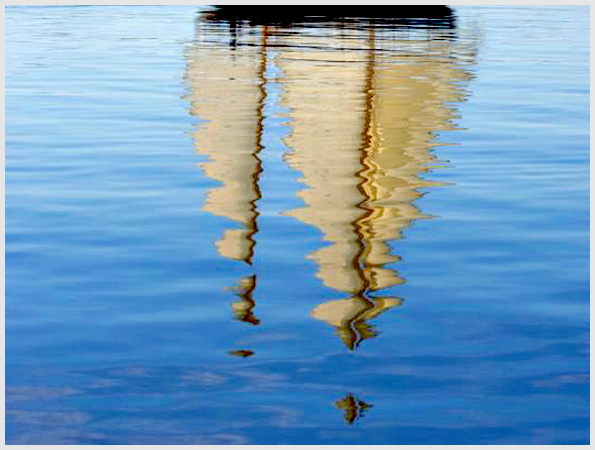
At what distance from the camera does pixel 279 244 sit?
13.4 meters

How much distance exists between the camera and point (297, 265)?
1251 centimetres

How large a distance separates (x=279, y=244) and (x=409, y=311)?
2.82 meters

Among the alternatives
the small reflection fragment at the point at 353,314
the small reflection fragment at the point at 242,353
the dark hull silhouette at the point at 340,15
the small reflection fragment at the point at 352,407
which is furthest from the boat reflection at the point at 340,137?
the dark hull silhouette at the point at 340,15

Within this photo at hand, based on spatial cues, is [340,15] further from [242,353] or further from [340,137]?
[242,353]

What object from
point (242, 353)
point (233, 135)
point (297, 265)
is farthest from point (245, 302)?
point (233, 135)

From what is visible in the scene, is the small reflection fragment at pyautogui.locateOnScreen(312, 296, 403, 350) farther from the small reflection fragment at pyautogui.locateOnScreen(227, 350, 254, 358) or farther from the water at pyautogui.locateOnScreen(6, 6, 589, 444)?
the small reflection fragment at pyautogui.locateOnScreen(227, 350, 254, 358)

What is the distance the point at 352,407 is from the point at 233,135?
13.2 meters

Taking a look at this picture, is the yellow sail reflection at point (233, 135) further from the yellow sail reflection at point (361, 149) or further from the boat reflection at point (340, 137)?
the yellow sail reflection at point (361, 149)

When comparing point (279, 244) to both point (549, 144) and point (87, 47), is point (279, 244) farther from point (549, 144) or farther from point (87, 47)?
point (87, 47)

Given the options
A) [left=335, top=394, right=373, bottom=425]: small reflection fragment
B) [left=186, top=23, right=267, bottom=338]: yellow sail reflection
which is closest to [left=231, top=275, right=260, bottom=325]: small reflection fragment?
[left=186, top=23, right=267, bottom=338]: yellow sail reflection

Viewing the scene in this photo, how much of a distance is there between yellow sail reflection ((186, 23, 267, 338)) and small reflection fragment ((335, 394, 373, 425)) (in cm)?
122

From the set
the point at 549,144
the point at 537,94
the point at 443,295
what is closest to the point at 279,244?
the point at 443,295

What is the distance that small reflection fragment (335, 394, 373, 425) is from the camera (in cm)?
852

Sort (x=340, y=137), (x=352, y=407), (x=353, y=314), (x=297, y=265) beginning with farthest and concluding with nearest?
(x=340, y=137)
(x=297, y=265)
(x=353, y=314)
(x=352, y=407)
